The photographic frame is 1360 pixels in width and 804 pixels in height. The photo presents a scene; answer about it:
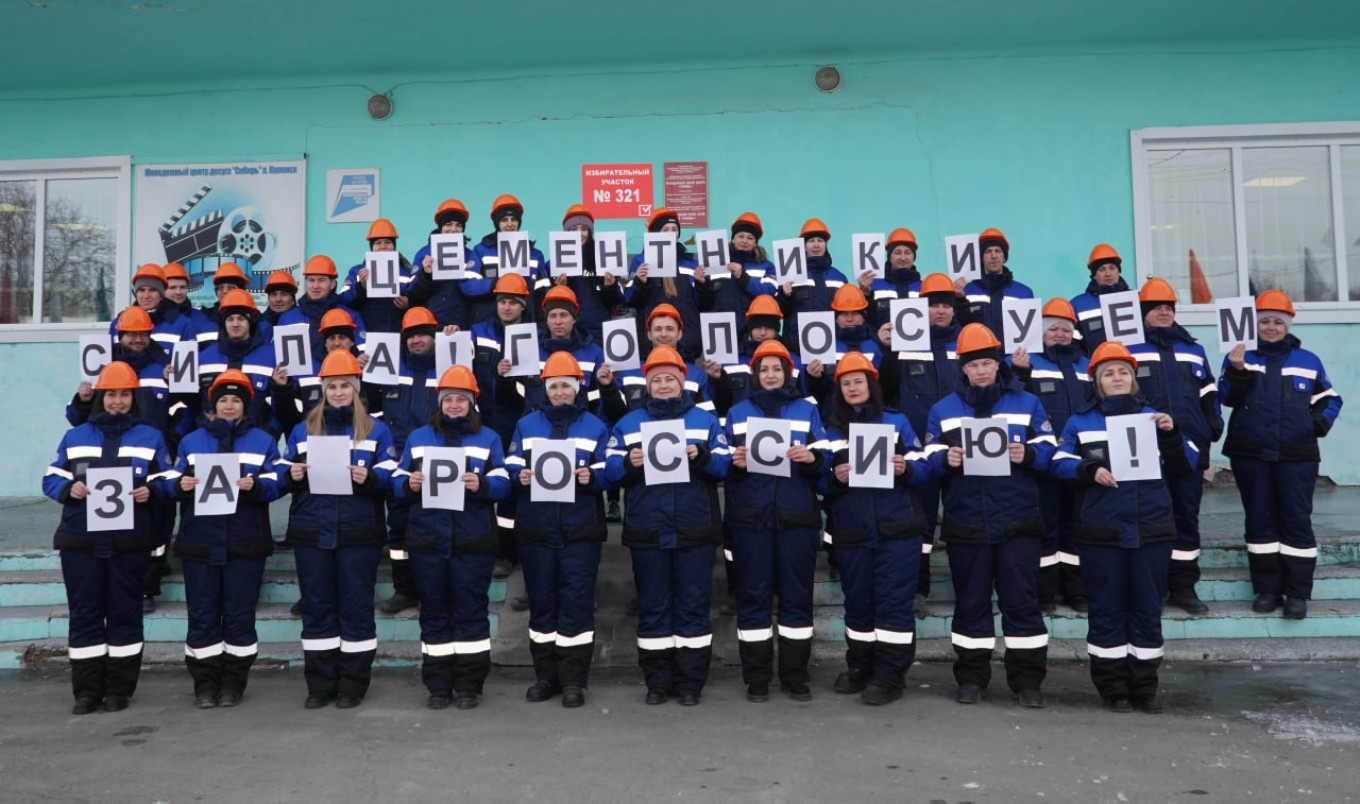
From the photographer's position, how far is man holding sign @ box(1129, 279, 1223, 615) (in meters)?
7.38

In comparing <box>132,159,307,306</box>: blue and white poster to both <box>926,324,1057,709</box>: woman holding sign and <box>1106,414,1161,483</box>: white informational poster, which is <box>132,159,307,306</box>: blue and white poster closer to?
<box>926,324,1057,709</box>: woman holding sign

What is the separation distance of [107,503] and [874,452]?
15.4 ft

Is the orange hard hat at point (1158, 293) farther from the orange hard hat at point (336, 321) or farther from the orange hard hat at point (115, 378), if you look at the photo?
the orange hard hat at point (115, 378)

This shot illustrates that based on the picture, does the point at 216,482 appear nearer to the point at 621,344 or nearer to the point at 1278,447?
the point at 621,344

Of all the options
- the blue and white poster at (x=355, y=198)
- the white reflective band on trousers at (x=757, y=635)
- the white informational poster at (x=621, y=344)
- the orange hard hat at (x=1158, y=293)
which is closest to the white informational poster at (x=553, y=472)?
the white informational poster at (x=621, y=344)

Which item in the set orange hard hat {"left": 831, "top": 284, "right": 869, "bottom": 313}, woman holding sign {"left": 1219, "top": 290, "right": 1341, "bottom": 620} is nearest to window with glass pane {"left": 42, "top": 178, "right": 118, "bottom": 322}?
orange hard hat {"left": 831, "top": 284, "right": 869, "bottom": 313}

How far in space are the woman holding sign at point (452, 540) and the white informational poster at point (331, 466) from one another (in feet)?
1.02

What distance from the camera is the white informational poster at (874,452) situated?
6.17 m

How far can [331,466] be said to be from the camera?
6.23m

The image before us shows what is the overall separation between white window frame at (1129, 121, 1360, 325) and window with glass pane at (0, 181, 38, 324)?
42.3 ft

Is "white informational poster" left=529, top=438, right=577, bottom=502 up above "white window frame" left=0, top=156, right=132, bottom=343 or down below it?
below

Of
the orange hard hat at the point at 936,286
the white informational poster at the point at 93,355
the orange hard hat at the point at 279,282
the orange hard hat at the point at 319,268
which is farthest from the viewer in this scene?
the orange hard hat at the point at 279,282

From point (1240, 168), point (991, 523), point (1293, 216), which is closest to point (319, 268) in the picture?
point (991, 523)

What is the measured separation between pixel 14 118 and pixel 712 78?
27.2 ft
